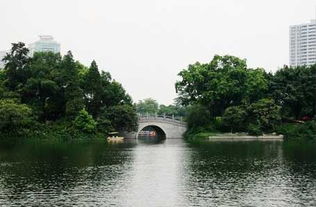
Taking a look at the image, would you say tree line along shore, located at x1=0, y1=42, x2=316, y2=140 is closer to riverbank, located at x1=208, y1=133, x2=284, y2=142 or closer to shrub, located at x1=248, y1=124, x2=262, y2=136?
shrub, located at x1=248, y1=124, x2=262, y2=136

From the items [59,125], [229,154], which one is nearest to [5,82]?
[59,125]

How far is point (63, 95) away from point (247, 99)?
97.2 ft

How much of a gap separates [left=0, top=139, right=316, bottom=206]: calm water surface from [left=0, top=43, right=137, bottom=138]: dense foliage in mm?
26986

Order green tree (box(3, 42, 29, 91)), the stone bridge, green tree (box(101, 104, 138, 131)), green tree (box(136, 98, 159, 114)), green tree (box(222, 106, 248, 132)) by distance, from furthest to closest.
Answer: green tree (box(136, 98, 159, 114)) → the stone bridge → green tree (box(3, 42, 29, 91)) → green tree (box(222, 106, 248, 132)) → green tree (box(101, 104, 138, 131))

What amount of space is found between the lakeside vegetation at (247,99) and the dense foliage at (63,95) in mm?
12137

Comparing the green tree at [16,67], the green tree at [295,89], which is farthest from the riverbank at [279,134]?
the green tree at [16,67]

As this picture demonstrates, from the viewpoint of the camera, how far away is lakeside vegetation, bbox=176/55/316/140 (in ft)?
271

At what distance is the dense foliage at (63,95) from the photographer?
78.6 m

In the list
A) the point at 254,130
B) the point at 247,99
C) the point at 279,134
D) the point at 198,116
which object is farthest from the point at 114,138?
the point at 279,134

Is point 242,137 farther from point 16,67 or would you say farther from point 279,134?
point 16,67

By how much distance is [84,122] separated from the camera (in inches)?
3088

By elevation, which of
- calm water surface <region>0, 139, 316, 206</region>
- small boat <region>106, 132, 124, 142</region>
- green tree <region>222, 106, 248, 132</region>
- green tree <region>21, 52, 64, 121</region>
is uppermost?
green tree <region>21, 52, 64, 121</region>

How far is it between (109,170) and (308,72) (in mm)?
56102

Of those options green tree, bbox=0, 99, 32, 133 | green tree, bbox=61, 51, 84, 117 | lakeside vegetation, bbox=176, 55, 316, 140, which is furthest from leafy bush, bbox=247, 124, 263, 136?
green tree, bbox=0, 99, 32, 133
